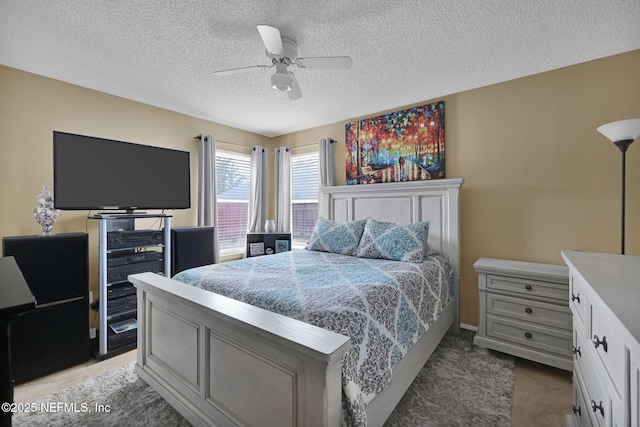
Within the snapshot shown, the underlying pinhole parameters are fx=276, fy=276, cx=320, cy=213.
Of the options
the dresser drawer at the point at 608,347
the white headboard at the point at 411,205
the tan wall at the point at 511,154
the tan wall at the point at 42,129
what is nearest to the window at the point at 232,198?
the tan wall at the point at 42,129

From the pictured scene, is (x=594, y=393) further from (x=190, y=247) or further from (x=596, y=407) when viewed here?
(x=190, y=247)

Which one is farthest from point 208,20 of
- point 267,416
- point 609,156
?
point 609,156

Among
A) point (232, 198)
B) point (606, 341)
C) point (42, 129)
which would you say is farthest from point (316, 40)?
point (232, 198)

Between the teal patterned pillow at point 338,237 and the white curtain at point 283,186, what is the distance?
1218 mm

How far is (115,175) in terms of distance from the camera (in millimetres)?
2641

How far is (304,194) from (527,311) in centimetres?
303

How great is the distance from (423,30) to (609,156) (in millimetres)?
1837

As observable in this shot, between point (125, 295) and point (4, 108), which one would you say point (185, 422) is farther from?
point (4, 108)

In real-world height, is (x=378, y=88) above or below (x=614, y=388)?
above

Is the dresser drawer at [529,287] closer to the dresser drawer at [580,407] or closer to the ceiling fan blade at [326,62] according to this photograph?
the dresser drawer at [580,407]

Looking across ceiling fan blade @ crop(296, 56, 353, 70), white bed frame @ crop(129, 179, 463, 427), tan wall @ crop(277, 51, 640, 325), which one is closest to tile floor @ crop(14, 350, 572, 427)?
white bed frame @ crop(129, 179, 463, 427)

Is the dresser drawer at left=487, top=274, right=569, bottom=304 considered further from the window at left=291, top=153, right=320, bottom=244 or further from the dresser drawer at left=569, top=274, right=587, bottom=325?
the window at left=291, top=153, right=320, bottom=244

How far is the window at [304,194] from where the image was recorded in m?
4.21

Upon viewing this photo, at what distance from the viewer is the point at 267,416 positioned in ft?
3.89
